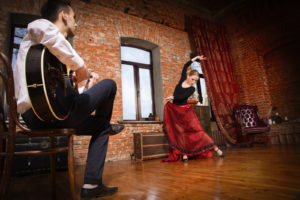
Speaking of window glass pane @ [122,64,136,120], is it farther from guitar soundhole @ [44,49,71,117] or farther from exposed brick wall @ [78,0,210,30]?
guitar soundhole @ [44,49,71,117]

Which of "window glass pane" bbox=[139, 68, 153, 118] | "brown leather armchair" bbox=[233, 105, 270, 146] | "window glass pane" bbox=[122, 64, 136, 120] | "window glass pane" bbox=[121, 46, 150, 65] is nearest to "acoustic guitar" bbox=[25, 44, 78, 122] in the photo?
"window glass pane" bbox=[122, 64, 136, 120]

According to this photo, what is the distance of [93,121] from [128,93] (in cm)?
350

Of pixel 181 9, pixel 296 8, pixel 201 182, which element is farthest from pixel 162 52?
pixel 201 182

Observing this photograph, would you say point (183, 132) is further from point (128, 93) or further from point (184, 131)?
point (128, 93)

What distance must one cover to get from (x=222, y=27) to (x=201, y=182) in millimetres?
6298

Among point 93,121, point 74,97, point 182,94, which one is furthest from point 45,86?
point 182,94

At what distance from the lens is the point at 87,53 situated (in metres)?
3.93

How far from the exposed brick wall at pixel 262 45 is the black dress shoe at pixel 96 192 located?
5.67 meters

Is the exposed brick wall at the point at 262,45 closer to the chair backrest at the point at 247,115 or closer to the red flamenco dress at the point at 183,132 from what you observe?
the chair backrest at the point at 247,115

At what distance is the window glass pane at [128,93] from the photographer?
459cm

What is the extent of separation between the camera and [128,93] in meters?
4.72

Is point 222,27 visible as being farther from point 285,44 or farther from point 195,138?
point 195,138

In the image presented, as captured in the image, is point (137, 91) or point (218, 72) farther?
point (218, 72)

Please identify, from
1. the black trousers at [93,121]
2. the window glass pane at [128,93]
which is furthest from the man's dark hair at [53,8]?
the window glass pane at [128,93]
